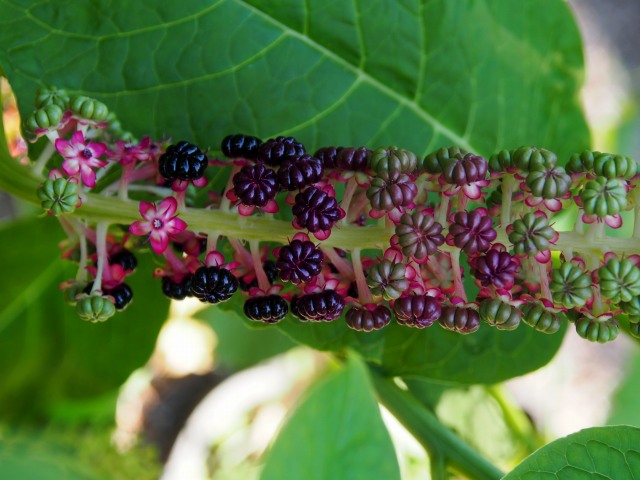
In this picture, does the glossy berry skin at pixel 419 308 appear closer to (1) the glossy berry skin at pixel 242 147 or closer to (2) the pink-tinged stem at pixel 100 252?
(1) the glossy berry skin at pixel 242 147

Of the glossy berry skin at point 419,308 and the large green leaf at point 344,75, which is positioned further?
the large green leaf at point 344,75

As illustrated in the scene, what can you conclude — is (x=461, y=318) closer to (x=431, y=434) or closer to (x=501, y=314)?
(x=501, y=314)

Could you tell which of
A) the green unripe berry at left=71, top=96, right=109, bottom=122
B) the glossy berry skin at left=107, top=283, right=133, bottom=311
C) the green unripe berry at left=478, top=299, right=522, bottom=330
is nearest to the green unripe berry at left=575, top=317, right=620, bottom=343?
the green unripe berry at left=478, top=299, right=522, bottom=330

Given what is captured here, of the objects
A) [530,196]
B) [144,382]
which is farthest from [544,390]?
[530,196]

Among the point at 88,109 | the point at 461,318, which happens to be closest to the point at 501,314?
the point at 461,318

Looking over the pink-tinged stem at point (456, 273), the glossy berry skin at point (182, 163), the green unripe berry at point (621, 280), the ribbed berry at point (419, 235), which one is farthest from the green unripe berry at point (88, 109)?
the green unripe berry at point (621, 280)

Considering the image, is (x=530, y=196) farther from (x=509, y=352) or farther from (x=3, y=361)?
(x=3, y=361)
